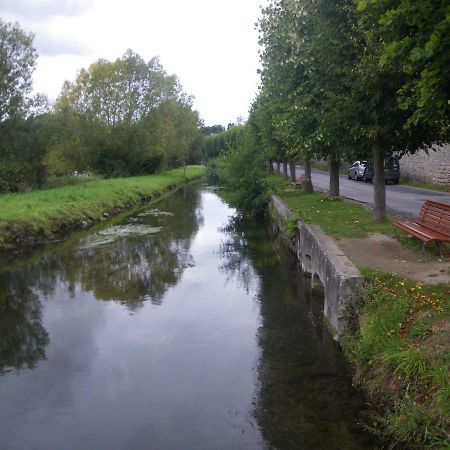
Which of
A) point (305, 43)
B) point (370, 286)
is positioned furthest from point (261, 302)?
point (305, 43)

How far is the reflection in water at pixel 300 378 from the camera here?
5906mm

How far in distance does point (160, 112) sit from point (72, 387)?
4310cm

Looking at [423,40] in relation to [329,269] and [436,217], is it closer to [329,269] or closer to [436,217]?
[329,269]

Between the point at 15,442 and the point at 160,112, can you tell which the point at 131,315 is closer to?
the point at 15,442

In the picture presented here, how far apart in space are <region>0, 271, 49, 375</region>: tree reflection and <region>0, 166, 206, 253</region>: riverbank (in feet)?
16.7

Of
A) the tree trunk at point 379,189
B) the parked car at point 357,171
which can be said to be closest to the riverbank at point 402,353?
the tree trunk at point 379,189

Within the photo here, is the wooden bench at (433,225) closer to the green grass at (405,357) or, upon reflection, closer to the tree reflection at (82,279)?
the green grass at (405,357)

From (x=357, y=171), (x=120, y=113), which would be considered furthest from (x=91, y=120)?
(x=357, y=171)

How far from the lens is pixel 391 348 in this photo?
5.91 metres

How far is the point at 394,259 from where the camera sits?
9305 mm

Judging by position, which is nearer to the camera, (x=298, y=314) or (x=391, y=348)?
(x=391, y=348)

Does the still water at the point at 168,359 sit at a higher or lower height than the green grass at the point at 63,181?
lower

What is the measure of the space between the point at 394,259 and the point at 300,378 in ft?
10.7

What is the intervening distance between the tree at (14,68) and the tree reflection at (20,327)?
18.2 metres
